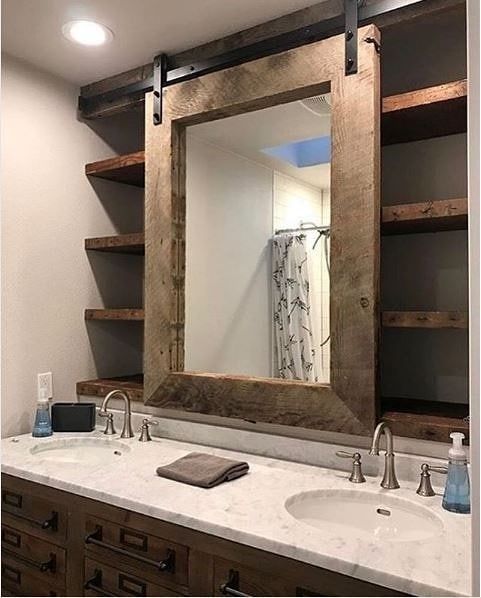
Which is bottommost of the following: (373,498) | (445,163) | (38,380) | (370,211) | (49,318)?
(373,498)

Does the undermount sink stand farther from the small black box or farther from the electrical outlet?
the electrical outlet

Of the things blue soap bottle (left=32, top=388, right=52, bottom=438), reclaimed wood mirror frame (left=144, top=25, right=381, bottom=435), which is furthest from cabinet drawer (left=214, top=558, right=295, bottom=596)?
blue soap bottle (left=32, top=388, right=52, bottom=438)

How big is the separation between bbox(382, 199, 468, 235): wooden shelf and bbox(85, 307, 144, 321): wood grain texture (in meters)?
1.10

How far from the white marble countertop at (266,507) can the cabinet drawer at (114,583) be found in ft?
0.67

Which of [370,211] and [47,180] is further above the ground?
[47,180]

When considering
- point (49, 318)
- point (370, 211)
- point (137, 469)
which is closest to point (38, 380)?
point (49, 318)

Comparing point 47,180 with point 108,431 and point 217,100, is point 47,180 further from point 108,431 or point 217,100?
point 108,431

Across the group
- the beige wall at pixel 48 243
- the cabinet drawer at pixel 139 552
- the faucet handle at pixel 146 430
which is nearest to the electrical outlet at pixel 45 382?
the beige wall at pixel 48 243

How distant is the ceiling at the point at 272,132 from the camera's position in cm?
185

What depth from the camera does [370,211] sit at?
1.66 m

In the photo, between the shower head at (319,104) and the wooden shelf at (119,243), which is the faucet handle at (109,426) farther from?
the shower head at (319,104)

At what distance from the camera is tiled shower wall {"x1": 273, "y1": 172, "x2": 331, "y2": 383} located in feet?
5.84

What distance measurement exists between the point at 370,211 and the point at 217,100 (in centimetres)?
77

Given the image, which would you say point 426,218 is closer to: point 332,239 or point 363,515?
point 332,239
